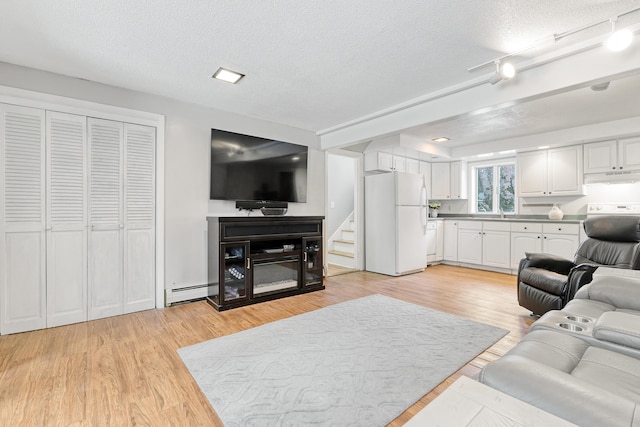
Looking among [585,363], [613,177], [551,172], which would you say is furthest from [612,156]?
[585,363]

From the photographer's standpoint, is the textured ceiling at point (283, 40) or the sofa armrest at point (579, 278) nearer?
the textured ceiling at point (283, 40)

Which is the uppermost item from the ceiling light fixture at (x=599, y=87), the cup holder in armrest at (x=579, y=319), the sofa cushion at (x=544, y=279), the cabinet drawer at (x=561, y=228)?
the ceiling light fixture at (x=599, y=87)

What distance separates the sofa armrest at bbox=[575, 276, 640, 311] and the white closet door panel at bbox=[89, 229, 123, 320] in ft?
12.7

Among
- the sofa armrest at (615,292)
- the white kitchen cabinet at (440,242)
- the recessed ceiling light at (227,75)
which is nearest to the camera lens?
the sofa armrest at (615,292)

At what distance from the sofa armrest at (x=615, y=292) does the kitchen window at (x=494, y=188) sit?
4.33 m

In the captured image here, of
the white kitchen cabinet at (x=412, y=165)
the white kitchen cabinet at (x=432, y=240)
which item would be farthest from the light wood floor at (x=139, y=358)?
the white kitchen cabinet at (x=412, y=165)

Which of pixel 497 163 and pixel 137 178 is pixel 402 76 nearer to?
pixel 137 178

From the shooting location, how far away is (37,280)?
268 cm

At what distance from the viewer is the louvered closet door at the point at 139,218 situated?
3.11 m

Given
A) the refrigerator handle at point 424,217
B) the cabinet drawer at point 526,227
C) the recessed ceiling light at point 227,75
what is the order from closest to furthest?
the recessed ceiling light at point 227,75 → the cabinet drawer at point 526,227 → the refrigerator handle at point 424,217

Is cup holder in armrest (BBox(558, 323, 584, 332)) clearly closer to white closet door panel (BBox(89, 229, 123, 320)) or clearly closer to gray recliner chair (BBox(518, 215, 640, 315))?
gray recliner chair (BBox(518, 215, 640, 315))

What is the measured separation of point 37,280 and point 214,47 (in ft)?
8.55

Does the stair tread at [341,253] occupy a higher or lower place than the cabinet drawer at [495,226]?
lower

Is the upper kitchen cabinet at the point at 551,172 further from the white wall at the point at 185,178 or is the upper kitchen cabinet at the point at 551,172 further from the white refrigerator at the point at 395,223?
the white wall at the point at 185,178
